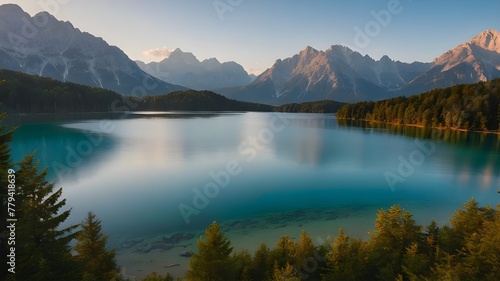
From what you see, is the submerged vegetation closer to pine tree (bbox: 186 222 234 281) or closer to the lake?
pine tree (bbox: 186 222 234 281)

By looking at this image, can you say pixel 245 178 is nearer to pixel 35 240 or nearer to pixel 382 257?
pixel 382 257

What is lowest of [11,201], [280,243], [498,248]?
[280,243]

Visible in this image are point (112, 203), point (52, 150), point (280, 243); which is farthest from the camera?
point (52, 150)

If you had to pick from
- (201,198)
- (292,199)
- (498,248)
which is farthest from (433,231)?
(201,198)

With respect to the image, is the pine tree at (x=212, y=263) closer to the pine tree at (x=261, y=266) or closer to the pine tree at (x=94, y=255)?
the pine tree at (x=261, y=266)

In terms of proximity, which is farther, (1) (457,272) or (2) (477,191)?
(2) (477,191)

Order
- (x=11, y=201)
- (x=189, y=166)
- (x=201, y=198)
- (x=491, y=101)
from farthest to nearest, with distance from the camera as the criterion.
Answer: (x=491, y=101)
(x=189, y=166)
(x=201, y=198)
(x=11, y=201)

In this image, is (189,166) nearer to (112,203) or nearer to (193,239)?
(112,203)
